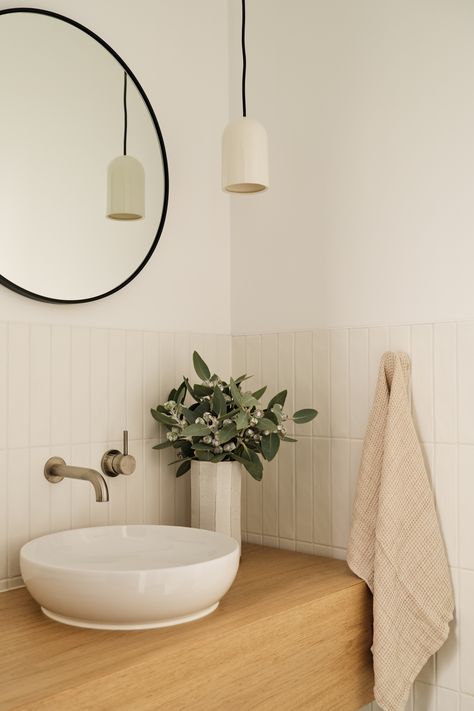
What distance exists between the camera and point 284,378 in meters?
1.99

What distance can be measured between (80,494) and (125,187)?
0.74m

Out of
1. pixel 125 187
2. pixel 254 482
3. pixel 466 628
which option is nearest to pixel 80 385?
pixel 125 187

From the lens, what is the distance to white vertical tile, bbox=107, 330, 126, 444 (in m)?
1.79

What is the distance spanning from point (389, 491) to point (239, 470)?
38cm

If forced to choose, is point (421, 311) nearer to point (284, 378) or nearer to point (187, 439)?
point (284, 378)

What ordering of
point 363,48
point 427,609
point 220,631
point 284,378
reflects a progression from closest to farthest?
point 220,631
point 427,609
point 363,48
point 284,378

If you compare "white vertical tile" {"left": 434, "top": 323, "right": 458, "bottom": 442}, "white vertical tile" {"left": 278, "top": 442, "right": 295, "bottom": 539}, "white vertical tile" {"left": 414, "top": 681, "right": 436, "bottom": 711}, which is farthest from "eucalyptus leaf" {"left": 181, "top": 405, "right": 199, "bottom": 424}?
"white vertical tile" {"left": 414, "top": 681, "right": 436, "bottom": 711}

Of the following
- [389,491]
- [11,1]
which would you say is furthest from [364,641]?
[11,1]

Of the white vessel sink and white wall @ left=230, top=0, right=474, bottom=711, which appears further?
white wall @ left=230, top=0, right=474, bottom=711

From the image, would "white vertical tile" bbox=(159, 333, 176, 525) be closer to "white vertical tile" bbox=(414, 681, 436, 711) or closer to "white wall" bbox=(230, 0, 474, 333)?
"white wall" bbox=(230, 0, 474, 333)

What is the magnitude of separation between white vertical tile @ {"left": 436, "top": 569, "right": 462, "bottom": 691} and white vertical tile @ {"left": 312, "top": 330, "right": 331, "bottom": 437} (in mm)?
474

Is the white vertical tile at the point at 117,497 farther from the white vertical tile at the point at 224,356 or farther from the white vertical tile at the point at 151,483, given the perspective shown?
the white vertical tile at the point at 224,356

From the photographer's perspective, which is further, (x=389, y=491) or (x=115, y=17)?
(x=115, y=17)

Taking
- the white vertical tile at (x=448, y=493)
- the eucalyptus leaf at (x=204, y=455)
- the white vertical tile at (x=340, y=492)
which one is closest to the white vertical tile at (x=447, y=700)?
the white vertical tile at (x=448, y=493)
